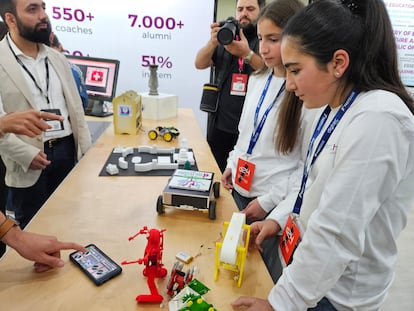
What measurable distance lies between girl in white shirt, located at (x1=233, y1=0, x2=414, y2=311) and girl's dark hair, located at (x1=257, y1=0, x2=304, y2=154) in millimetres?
310

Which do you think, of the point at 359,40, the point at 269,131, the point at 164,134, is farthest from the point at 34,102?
the point at 359,40

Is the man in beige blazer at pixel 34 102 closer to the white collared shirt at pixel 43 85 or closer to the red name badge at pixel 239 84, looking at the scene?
the white collared shirt at pixel 43 85

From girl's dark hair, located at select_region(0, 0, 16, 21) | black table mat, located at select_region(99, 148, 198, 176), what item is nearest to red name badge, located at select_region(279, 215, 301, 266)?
black table mat, located at select_region(99, 148, 198, 176)

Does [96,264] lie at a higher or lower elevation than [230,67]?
lower

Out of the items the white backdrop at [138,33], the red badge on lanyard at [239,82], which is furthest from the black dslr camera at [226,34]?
the white backdrop at [138,33]

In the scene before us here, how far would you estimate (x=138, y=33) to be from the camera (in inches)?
126

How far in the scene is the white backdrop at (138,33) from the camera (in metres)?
3.09

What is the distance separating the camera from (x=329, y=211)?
0.60 m

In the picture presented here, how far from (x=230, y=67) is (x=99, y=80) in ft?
4.11

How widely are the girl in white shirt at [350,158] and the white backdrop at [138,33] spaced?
2.77 m

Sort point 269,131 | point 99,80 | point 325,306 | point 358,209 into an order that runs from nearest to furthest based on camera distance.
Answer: point 358,209 < point 325,306 < point 269,131 < point 99,80

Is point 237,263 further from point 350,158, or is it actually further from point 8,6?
point 8,6

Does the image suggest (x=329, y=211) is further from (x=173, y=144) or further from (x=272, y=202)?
(x=173, y=144)

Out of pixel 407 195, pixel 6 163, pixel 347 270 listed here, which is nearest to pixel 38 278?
pixel 347 270
